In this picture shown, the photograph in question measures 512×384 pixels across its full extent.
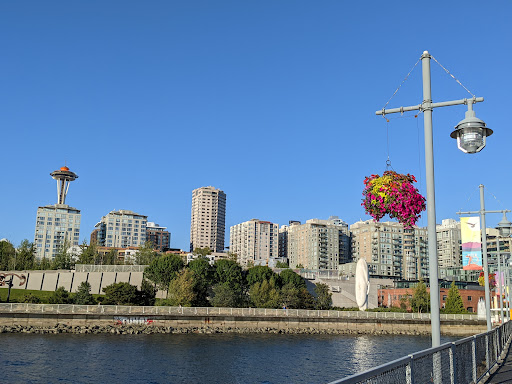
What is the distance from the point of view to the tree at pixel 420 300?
368ft

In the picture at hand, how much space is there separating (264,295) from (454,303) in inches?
1579

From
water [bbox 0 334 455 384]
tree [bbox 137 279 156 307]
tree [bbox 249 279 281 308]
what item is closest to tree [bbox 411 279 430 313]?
tree [bbox 249 279 281 308]

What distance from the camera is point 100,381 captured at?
38500 millimetres

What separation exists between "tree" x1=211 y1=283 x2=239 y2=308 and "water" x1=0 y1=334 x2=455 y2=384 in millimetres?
24247

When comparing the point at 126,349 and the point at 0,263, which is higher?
the point at 0,263

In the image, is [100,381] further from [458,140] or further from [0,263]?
[0,263]

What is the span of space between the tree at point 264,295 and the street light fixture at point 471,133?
94.0 m

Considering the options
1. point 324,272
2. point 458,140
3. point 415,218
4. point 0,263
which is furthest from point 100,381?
point 0,263

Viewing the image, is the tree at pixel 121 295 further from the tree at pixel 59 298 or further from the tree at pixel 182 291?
the tree at pixel 182 291

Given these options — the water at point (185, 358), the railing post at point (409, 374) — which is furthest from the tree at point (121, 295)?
the railing post at point (409, 374)

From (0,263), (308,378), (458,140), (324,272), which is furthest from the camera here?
A: (0,263)

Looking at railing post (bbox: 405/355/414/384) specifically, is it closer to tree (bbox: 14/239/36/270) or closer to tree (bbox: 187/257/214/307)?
tree (bbox: 187/257/214/307)

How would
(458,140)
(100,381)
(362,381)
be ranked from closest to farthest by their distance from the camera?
(362,381)
(458,140)
(100,381)

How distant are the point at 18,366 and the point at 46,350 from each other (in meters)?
10.6
